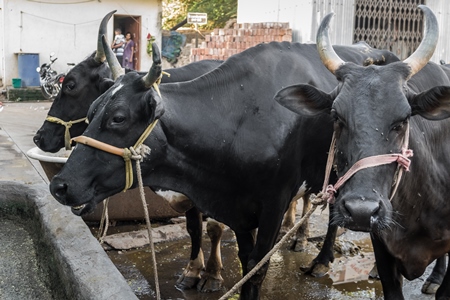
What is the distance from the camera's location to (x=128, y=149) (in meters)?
3.45

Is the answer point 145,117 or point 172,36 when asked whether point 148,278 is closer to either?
point 145,117

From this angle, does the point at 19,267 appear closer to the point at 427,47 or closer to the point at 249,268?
the point at 249,268

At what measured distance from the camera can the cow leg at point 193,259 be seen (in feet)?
15.7

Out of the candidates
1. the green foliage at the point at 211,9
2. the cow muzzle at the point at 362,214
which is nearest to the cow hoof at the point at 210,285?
the cow muzzle at the point at 362,214

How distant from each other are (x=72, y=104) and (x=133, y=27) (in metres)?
14.2

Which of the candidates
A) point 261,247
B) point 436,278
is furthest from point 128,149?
point 436,278

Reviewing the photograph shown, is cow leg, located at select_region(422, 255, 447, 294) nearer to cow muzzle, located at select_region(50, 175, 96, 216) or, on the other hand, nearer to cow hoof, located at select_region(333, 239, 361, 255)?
cow hoof, located at select_region(333, 239, 361, 255)

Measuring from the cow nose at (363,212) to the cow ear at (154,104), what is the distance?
1245 millimetres

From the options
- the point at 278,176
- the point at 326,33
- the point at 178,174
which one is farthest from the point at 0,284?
the point at 326,33

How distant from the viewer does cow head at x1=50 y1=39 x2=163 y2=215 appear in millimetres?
3371

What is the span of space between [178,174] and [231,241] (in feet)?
7.37

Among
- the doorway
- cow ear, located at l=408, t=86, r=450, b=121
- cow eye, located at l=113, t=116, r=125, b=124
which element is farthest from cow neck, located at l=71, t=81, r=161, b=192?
the doorway

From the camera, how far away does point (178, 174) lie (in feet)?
12.3

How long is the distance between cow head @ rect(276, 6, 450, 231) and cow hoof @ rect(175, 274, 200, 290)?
210 cm
